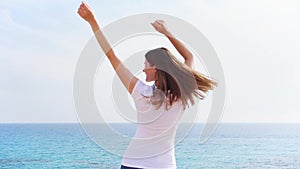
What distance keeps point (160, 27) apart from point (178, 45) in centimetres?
14

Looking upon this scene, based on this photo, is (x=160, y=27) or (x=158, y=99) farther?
(x=160, y=27)

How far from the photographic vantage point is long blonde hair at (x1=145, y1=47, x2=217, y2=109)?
→ 2.34m

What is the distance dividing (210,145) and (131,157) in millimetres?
Result: 51443

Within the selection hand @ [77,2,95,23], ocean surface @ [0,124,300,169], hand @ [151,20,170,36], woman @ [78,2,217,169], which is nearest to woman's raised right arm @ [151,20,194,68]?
hand @ [151,20,170,36]

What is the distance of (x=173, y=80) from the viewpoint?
2367 mm

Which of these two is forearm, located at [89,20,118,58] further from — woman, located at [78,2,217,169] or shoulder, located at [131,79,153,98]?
shoulder, located at [131,79,153,98]

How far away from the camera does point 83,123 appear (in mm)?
2547

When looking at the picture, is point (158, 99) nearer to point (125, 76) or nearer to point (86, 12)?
point (125, 76)

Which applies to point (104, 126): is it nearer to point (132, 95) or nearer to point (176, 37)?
point (132, 95)

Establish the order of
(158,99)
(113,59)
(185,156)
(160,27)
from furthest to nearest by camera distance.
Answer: (185,156) → (160,27) → (113,59) → (158,99)

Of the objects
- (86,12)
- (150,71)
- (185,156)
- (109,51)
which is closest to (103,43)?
(109,51)

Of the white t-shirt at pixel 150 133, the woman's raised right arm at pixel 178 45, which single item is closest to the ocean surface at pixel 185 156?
the woman's raised right arm at pixel 178 45

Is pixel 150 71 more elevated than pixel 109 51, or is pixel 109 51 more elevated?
pixel 109 51

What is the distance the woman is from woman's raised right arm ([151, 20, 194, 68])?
0.77 ft
